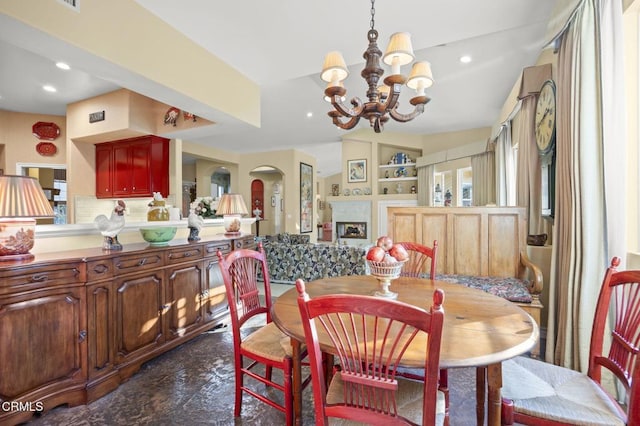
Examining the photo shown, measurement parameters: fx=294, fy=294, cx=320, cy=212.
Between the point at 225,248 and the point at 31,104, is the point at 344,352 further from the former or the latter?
the point at 31,104

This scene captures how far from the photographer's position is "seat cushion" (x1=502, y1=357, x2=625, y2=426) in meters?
1.13

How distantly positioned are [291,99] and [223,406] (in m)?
4.75

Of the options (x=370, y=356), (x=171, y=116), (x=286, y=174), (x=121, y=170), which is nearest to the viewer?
(x=370, y=356)

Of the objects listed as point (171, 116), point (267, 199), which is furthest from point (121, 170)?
point (267, 199)

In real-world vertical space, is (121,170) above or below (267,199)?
above

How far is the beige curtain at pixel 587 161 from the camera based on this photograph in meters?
1.82

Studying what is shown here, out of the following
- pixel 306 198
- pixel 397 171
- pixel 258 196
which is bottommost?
pixel 306 198

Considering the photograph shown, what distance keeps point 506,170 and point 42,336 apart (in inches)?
211

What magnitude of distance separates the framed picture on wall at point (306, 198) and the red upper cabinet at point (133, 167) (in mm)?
4298

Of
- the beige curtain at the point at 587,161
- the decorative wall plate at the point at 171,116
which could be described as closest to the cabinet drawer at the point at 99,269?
the decorative wall plate at the point at 171,116

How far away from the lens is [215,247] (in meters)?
3.07

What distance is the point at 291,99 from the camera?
5316 millimetres

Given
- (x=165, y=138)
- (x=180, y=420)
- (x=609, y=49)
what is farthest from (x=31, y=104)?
(x=609, y=49)

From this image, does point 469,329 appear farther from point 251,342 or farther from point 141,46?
point 141,46
